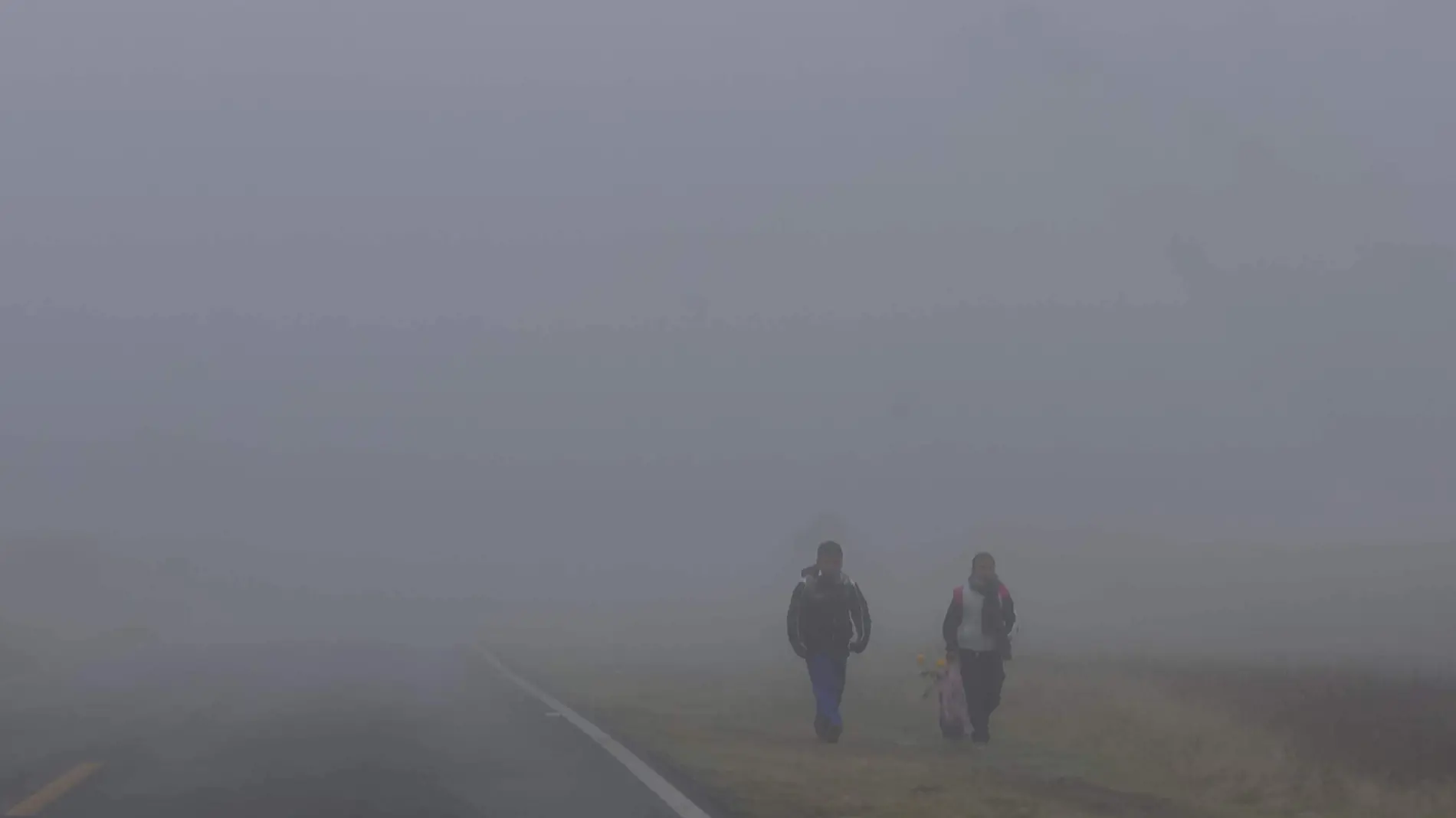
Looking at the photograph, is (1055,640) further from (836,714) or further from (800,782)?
(800,782)

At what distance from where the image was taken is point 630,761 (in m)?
14.1

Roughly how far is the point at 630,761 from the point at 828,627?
10.6 feet

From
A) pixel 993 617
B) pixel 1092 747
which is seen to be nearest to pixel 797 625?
pixel 993 617

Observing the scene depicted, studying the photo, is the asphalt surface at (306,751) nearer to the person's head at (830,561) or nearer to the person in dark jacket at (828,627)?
the person in dark jacket at (828,627)

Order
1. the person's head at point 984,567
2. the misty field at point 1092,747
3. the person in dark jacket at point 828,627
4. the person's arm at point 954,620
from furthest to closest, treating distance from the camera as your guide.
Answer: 1. the person's arm at point 954,620
2. the person's head at point 984,567
3. the person in dark jacket at point 828,627
4. the misty field at point 1092,747

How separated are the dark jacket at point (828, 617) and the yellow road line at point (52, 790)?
6.47 metres

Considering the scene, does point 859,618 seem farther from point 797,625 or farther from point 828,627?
point 797,625

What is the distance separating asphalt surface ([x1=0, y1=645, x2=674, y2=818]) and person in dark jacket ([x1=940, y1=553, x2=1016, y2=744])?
372 centimetres

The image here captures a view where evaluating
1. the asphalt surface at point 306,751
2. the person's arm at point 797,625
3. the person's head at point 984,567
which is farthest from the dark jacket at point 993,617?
the asphalt surface at point 306,751

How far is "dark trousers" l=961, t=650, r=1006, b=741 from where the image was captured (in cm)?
1681

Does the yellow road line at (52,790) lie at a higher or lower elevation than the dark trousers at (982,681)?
lower

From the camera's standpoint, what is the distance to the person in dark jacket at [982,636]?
16781mm

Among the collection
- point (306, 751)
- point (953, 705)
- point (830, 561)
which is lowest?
point (306, 751)

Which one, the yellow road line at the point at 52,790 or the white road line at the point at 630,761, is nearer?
the yellow road line at the point at 52,790
